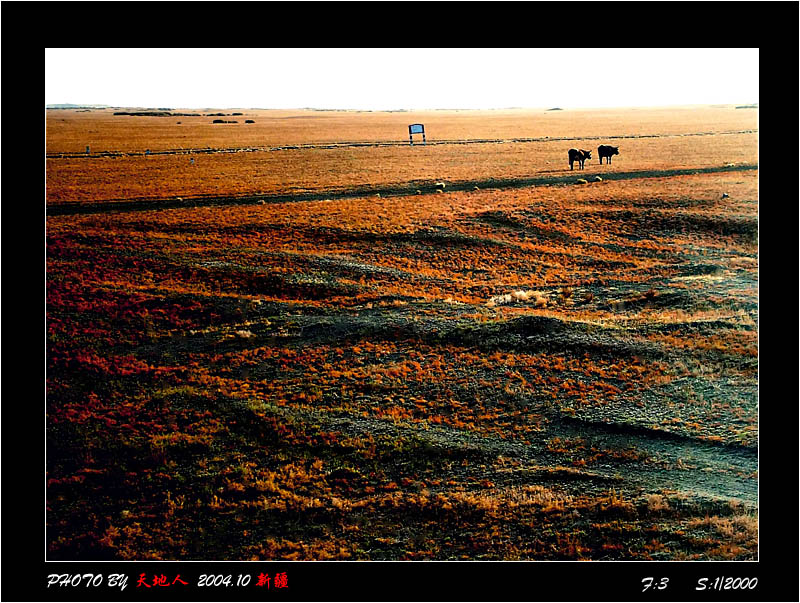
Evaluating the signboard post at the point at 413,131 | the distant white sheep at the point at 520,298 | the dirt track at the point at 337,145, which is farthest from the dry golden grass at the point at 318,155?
the distant white sheep at the point at 520,298

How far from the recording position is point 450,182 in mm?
11203

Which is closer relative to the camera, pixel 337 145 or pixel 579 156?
pixel 337 145

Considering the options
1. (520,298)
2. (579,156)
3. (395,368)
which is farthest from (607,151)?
(395,368)

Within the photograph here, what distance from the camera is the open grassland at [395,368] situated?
229 inches

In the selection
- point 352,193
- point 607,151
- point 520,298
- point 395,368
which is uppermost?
point 607,151

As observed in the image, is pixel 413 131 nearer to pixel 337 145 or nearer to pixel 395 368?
pixel 337 145

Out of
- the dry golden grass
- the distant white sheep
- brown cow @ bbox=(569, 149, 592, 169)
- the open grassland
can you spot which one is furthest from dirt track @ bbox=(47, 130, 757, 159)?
the distant white sheep

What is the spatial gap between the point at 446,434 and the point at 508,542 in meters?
1.61

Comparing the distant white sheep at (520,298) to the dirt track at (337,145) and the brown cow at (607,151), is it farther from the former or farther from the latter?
the brown cow at (607,151)

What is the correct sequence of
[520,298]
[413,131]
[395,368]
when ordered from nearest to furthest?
1. [395,368]
2. [520,298]
3. [413,131]

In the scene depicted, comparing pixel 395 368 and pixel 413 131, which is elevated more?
pixel 413 131

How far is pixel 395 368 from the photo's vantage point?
26.0ft

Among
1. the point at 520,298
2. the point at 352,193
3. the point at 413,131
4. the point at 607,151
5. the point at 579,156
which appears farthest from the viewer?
the point at 607,151
